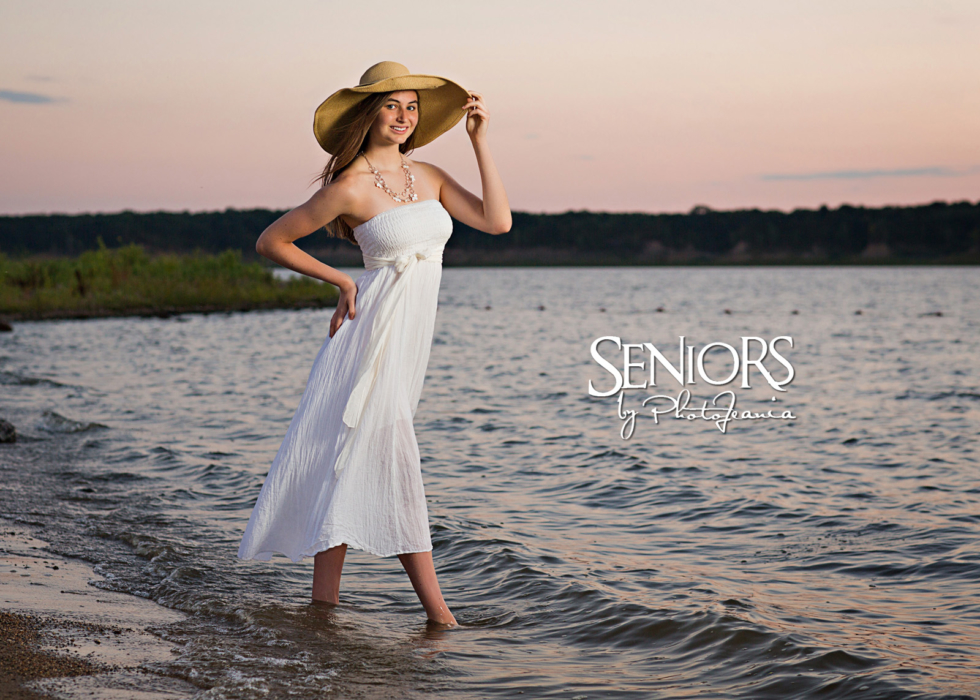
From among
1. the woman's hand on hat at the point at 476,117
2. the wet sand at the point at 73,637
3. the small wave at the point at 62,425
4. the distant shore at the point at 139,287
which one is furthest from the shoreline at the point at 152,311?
the woman's hand on hat at the point at 476,117

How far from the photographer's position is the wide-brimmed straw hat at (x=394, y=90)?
161 inches

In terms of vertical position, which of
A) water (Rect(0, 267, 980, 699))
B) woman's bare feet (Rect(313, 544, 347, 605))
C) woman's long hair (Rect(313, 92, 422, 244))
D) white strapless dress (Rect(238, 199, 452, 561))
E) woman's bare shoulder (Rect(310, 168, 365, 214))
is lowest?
water (Rect(0, 267, 980, 699))

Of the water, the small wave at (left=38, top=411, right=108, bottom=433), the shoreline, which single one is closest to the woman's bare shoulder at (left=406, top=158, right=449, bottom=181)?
the water

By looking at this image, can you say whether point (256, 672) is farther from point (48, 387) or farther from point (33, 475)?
point (48, 387)

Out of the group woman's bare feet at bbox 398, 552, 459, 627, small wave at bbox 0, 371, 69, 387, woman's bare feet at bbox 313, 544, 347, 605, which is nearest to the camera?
woman's bare feet at bbox 398, 552, 459, 627

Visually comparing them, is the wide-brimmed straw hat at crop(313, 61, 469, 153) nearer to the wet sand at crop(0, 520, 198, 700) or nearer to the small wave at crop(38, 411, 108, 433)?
the wet sand at crop(0, 520, 198, 700)

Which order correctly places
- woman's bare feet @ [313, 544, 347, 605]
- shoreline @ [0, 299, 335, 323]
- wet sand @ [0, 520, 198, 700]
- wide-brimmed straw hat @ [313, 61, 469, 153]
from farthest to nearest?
1. shoreline @ [0, 299, 335, 323]
2. woman's bare feet @ [313, 544, 347, 605]
3. wide-brimmed straw hat @ [313, 61, 469, 153]
4. wet sand @ [0, 520, 198, 700]

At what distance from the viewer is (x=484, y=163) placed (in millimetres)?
4344

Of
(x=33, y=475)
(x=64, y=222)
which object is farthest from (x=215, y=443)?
(x=64, y=222)

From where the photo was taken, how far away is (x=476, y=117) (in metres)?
4.35

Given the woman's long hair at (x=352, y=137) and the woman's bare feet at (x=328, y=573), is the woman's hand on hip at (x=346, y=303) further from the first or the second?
the woman's bare feet at (x=328, y=573)

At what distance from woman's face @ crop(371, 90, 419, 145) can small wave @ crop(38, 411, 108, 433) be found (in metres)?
9.03

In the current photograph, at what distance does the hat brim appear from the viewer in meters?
4.10

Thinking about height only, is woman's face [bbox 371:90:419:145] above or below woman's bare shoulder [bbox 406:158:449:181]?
above
